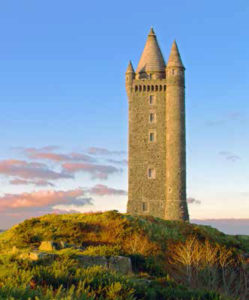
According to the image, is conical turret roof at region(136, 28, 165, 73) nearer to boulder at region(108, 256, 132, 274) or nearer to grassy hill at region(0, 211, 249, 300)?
grassy hill at region(0, 211, 249, 300)

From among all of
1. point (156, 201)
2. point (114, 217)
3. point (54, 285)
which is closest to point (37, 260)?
point (54, 285)

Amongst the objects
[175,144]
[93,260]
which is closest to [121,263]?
[93,260]

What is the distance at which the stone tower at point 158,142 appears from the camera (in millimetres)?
54656

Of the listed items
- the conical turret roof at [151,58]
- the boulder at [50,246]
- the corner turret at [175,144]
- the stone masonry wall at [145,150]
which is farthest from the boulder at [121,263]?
the conical turret roof at [151,58]

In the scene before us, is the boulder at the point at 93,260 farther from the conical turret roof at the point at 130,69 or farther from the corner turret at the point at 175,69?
the conical turret roof at the point at 130,69

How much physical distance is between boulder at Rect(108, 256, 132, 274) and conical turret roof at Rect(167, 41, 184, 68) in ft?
143

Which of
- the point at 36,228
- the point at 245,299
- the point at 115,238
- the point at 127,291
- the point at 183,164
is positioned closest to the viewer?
the point at 127,291

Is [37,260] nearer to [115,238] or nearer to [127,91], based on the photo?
[115,238]

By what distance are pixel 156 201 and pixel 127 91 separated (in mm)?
14368

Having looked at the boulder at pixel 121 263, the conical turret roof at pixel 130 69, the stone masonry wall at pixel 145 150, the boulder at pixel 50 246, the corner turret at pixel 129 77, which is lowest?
the boulder at pixel 121 263

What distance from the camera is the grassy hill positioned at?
11078 mm

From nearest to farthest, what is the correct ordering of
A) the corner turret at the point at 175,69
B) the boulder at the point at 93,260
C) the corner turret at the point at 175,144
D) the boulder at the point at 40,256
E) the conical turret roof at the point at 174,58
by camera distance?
the boulder at the point at 40,256 → the boulder at the point at 93,260 → the corner turret at the point at 175,144 → the corner turret at the point at 175,69 → the conical turret roof at the point at 174,58

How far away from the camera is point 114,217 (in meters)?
29.8

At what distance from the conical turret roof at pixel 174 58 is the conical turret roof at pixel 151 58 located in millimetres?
2050
